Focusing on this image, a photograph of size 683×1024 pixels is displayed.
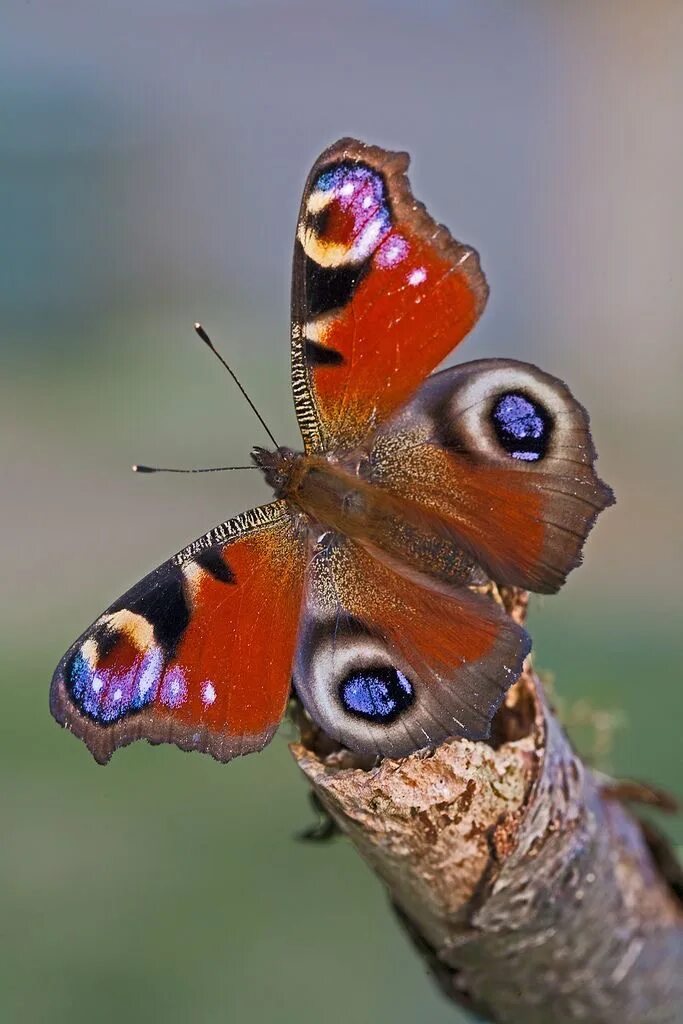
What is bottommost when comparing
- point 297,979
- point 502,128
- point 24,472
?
point 297,979

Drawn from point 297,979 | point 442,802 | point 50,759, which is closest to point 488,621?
point 442,802


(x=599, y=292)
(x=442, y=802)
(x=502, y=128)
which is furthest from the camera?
(x=502, y=128)

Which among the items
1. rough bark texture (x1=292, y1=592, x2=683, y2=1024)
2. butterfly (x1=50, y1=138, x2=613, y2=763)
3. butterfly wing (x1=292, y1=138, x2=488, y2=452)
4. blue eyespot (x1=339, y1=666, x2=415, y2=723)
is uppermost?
butterfly wing (x1=292, y1=138, x2=488, y2=452)

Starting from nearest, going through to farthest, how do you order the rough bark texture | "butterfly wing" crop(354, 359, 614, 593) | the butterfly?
the rough bark texture → the butterfly → "butterfly wing" crop(354, 359, 614, 593)

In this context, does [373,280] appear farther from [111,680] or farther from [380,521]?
[111,680]

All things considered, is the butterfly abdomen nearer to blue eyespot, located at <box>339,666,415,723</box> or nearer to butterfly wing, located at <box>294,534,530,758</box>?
butterfly wing, located at <box>294,534,530,758</box>

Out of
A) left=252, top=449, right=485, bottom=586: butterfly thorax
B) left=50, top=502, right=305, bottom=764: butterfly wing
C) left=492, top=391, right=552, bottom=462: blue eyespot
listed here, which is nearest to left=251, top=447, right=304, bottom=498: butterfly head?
left=252, top=449, right=485, bottom=586: butterfly thorax

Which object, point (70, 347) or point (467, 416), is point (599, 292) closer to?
point (70, 347)

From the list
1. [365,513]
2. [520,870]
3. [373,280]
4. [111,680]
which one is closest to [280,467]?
[365,513]
